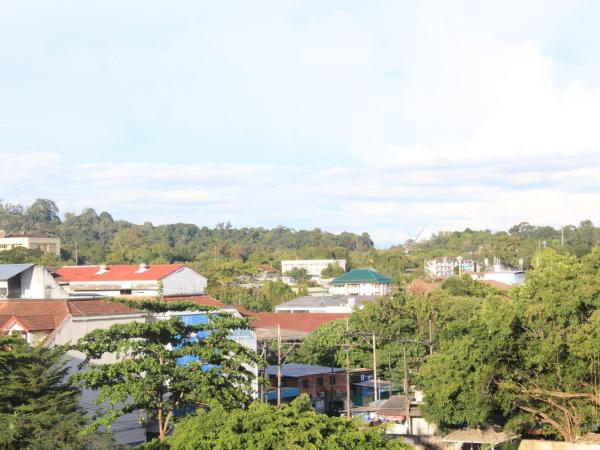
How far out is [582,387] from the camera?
26359mm

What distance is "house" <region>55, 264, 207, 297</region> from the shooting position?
43.4m

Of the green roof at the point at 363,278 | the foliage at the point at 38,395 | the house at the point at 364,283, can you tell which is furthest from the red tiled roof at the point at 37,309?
the green roof at the point at 363,278

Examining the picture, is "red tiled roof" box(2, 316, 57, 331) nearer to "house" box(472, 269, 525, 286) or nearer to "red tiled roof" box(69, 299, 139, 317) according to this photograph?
"red tiled roof" box(69, 299, 139, 317)

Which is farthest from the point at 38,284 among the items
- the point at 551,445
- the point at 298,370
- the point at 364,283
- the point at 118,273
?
the point at 364,283

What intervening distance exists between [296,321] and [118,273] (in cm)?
1443

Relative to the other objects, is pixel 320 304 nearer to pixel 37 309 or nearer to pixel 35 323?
pixel 37 309

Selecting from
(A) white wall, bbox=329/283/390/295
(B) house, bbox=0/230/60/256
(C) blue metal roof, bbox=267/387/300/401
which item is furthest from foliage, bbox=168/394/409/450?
(B) house, bbox=0/230/60/256

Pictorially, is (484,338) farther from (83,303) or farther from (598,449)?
(83,303)

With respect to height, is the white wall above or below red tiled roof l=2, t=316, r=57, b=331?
below

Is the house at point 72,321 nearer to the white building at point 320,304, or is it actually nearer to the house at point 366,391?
the house at point 366,391

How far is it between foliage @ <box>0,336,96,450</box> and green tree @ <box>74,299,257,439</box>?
0.66 m

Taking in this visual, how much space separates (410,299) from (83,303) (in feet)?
75.7

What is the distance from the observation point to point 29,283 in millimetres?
33781

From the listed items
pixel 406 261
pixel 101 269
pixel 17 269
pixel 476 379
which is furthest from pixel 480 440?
pixel 406 261
